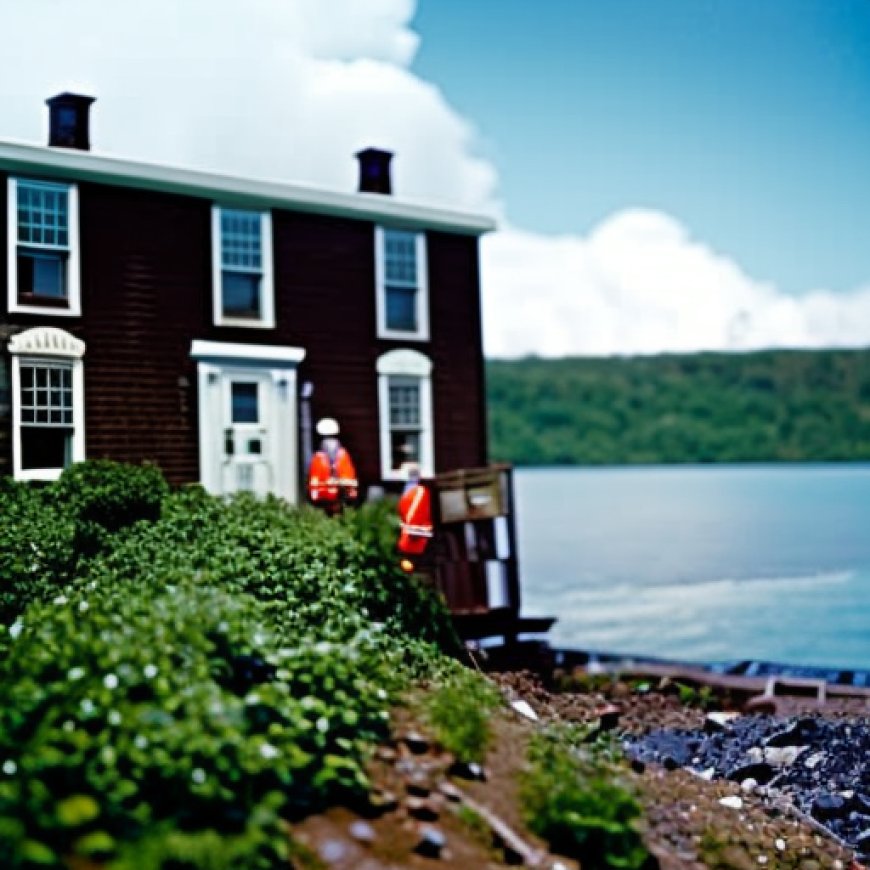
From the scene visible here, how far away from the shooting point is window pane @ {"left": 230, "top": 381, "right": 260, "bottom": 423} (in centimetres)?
2100

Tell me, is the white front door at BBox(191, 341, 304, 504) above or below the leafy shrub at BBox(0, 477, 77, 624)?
above

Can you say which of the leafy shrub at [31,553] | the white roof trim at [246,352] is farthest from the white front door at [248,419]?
the leafy shrub at [31,553]

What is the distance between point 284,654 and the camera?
469 inches

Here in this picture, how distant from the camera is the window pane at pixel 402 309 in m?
23.0

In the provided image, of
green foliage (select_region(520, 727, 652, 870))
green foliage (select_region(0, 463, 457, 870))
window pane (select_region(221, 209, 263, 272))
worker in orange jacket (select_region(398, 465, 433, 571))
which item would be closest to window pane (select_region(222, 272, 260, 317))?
window pane (select_region(221, 209, 263, 272))

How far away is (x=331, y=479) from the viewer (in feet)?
66.1

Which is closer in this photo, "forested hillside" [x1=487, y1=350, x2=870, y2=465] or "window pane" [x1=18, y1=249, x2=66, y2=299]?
"window pane" [x1=18, y1=249, x2=66, y2=299]

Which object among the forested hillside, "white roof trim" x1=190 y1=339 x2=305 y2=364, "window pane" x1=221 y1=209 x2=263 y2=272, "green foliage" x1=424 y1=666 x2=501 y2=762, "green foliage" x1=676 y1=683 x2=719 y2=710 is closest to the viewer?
"green foliage" x1=424 y1=666 x2=501 y2=762

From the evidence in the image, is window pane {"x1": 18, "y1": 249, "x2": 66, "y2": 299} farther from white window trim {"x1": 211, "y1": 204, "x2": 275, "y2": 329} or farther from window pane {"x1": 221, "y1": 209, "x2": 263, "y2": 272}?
window pane {"x1": 221, "y1": 209, "x2": 263, "y2": 272}

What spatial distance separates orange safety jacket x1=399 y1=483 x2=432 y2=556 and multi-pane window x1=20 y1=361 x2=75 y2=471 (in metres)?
4.59

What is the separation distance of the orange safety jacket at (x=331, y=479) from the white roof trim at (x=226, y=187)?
157 inches

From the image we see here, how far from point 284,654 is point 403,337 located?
37.7 feet

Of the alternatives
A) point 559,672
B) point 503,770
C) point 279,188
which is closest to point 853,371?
point 559,672

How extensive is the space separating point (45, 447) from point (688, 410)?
7077 cm
